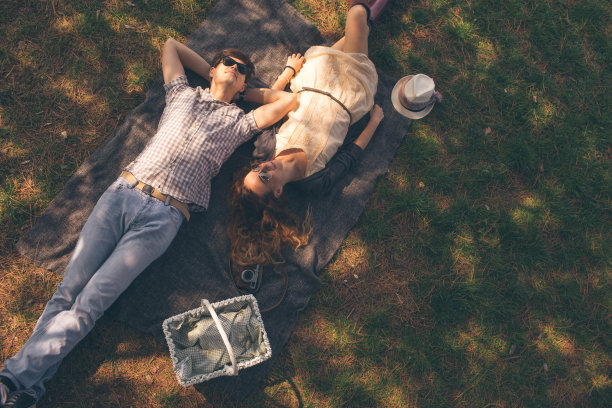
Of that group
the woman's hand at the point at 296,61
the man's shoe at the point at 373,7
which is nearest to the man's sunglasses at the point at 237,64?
the woman's hand at the point at 296,61

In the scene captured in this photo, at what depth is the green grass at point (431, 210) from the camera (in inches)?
162

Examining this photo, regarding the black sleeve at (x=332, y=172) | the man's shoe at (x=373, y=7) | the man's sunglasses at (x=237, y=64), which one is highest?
the man's shoe at (x=373, y=7)

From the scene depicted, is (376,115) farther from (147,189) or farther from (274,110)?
(147,189)

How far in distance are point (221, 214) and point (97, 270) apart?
4.83ft

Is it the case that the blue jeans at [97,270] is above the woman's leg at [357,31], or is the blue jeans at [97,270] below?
below

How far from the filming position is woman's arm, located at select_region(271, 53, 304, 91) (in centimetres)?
445

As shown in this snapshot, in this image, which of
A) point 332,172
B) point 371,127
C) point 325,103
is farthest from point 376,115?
point 332,172

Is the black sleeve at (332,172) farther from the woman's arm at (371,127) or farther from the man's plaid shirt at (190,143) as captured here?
the man's plaid shirt at (190,143)

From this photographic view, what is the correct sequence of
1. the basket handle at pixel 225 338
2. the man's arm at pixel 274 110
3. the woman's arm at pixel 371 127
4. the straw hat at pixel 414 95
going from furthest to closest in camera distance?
the woman's arm at pixel 371 127
the man's arm at pixel 274 110
the straw hat at pixel 414 95
the basket handle at pixel 225 338

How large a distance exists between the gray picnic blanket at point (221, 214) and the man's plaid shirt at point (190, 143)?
1.49ft

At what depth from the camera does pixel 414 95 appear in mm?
3947

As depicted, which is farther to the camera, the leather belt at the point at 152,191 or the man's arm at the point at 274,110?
the man's arm at the point at 274,110

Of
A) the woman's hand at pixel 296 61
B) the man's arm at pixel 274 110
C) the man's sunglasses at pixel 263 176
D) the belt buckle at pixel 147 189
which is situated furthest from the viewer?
the woman's hand at pixel 296 61

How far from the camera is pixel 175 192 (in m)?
3.79
